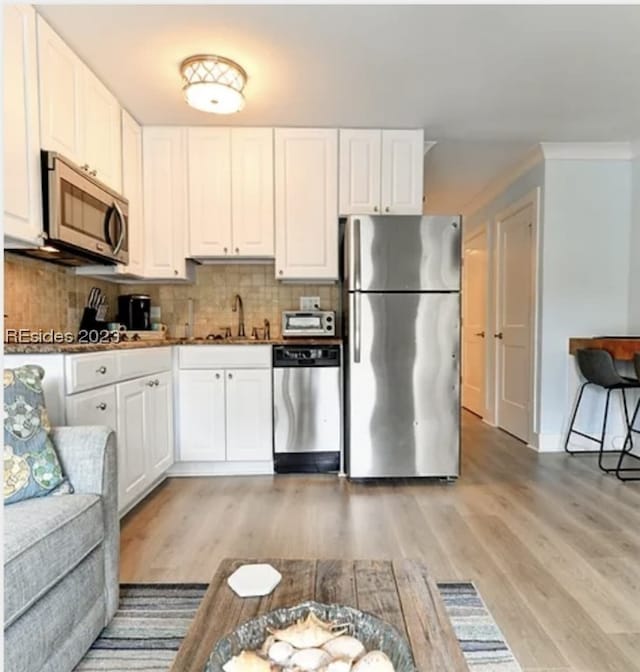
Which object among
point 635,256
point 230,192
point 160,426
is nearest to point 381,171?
point 230,192

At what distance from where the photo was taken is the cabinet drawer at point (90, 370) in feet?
6.14

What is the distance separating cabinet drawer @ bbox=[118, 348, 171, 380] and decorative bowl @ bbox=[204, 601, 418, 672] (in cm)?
177

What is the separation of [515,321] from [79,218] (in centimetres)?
366

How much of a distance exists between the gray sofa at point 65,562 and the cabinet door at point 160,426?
46.3 inches

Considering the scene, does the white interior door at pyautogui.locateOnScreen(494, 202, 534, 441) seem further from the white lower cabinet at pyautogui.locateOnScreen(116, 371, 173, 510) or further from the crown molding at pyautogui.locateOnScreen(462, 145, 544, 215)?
the white lower cabinet at pyautogui.locateOnScreen(116, 371, 173, 510)

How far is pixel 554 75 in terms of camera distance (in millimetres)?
2537

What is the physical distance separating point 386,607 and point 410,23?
230 cm

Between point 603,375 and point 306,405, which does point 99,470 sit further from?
point 603,375

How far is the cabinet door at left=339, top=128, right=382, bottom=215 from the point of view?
327 centimetres

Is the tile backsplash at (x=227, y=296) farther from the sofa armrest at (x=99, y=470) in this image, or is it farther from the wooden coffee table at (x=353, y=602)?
the wooden coffee table at (x=353, y=602)

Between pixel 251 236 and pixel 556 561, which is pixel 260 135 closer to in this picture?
pixel 251 236

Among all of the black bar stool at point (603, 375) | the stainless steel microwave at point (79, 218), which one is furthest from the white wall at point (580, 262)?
the stainless steel microwave at point (79, 218)

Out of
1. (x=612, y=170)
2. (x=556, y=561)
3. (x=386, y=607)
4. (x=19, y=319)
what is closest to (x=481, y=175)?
(x=612, y=170)

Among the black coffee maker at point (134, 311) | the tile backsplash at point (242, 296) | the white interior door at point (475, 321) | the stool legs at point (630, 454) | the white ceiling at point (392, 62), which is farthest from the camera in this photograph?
the white interior door at point (475, 321)
